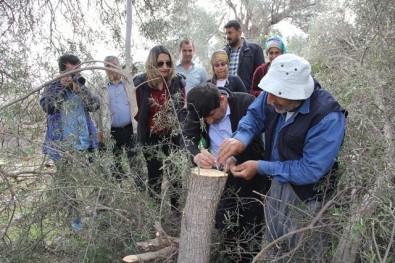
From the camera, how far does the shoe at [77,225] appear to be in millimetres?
2702

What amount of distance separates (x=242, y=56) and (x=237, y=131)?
2357 millimetres

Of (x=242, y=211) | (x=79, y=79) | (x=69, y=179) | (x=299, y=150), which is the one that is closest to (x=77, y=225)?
(x=69, y=179)

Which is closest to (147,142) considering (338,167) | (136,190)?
(136,190)

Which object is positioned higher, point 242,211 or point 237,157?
point 237,157

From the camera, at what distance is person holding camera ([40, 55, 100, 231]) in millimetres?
2854

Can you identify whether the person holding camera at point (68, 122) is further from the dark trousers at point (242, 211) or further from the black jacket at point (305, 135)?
the black jacket at point (305, 135)

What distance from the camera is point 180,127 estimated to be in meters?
2.81

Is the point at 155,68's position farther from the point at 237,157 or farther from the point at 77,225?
the point at 77,225

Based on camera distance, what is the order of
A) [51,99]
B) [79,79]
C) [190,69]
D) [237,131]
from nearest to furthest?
[237,131]
[51,99]
[79,79]
[190,69]

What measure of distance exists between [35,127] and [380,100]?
109 inches

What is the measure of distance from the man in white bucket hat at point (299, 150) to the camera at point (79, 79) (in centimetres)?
164

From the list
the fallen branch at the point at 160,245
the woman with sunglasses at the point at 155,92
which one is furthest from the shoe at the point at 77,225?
the woman with sunglasses at the point at 155,92

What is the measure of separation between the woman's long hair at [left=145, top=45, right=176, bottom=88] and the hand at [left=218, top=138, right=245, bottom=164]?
132 cm

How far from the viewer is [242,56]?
466 centimetres
